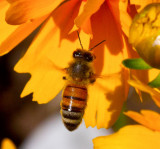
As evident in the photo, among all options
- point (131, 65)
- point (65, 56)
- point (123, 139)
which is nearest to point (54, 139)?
point (65, 56)

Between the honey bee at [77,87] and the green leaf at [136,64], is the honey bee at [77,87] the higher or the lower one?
the lower one

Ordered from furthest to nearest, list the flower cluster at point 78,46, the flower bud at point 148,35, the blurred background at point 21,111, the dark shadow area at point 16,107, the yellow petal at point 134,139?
1. the dark shadow area at point 16,107
2. the blurred background at point 21,111
3. the flower cluster at point 78,46
4. the yellow petal at point 134,139
5. the flower bud at point 148,35

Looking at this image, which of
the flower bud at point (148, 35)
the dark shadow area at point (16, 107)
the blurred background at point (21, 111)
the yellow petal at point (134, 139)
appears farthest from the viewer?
the dark shadow area at point (16, 107)

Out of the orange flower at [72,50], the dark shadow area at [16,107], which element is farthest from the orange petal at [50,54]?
the dark shadow area at [16,107]

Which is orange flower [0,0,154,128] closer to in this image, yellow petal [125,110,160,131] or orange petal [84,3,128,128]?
orange petal [84,3,128,128]

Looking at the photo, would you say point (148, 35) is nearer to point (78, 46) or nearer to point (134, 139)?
point (134, 139)

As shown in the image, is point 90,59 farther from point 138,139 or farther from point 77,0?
point 138,139

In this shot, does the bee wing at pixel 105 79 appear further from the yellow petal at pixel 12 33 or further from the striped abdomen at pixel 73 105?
the yellow petal at pixel 12 33
